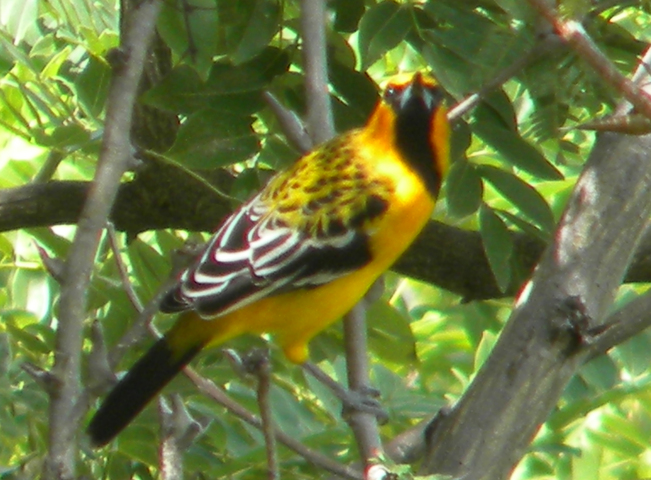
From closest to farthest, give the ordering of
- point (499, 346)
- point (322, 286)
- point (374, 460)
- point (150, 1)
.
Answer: point (374, 460) → point (150, 1) → point (499, 346) → point (322, 286)

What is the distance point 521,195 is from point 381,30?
1.81ft

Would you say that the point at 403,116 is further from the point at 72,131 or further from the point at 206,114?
the point at 72,131

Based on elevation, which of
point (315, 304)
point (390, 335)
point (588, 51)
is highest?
point (588, 51)

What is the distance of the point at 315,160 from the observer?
2742mm

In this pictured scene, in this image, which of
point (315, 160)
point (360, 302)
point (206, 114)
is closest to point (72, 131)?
point (206, 114)

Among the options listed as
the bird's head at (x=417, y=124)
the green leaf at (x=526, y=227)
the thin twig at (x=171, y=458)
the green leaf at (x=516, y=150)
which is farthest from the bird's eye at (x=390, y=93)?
the thin twig at (x=171, y=458)

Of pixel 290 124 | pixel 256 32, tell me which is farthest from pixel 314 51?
pixel 290 124

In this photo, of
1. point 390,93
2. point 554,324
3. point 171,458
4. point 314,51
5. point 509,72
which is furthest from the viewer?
point 390,93

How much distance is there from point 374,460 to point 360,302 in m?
0.96

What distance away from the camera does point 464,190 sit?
2.75m

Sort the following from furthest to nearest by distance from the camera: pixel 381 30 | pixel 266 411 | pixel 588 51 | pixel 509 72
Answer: pixel 381 30 → pixel 509 72 → pixel 266 411 → pixel 588 51

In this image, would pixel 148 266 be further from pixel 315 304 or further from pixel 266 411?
pixel 266 411

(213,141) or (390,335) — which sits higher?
(213,141)

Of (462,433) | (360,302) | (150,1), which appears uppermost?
(150,1)
